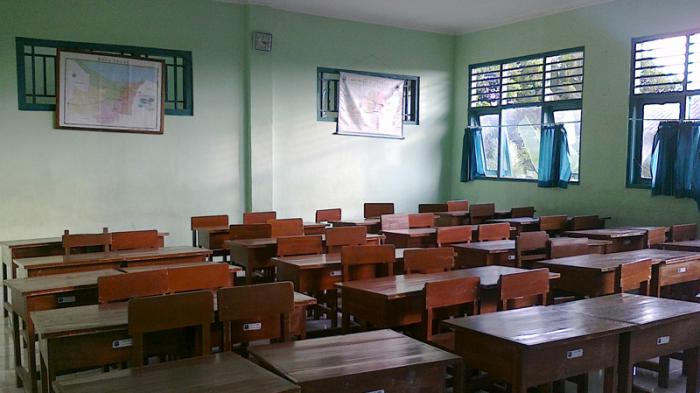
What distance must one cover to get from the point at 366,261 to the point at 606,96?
5.09m

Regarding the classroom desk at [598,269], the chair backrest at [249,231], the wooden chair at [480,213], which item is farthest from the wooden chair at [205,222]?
the classroom desk at [598,269]

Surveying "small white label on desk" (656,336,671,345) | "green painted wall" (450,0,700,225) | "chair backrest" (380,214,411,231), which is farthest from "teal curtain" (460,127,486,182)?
"small white label on desk" (656,336,671,345)

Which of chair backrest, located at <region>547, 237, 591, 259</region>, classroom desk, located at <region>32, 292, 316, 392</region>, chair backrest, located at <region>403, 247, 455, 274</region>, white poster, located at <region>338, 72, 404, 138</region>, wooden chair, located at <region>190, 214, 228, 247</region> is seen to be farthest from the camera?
white poster, located at <region>338, 72, 404, 138</region>

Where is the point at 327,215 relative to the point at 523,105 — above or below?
below

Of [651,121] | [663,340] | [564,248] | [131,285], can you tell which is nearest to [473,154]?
[651,121]

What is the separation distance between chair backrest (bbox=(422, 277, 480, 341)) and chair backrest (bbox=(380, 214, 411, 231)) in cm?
325

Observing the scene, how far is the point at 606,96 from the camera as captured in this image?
25.9ft

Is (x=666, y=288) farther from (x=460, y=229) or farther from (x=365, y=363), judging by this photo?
(x=365, y=363)

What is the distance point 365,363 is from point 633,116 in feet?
21.7

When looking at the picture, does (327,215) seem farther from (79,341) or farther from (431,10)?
(79,341)

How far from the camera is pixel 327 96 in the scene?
356 inches

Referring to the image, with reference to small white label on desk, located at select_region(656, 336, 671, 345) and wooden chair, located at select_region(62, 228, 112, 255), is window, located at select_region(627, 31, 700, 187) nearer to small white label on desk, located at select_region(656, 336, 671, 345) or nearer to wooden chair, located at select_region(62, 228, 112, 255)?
small white label on desk, located at select_region(656, 336, 671, 345)

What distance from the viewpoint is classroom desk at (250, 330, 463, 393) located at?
6.96ft

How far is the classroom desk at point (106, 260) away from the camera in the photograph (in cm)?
427
